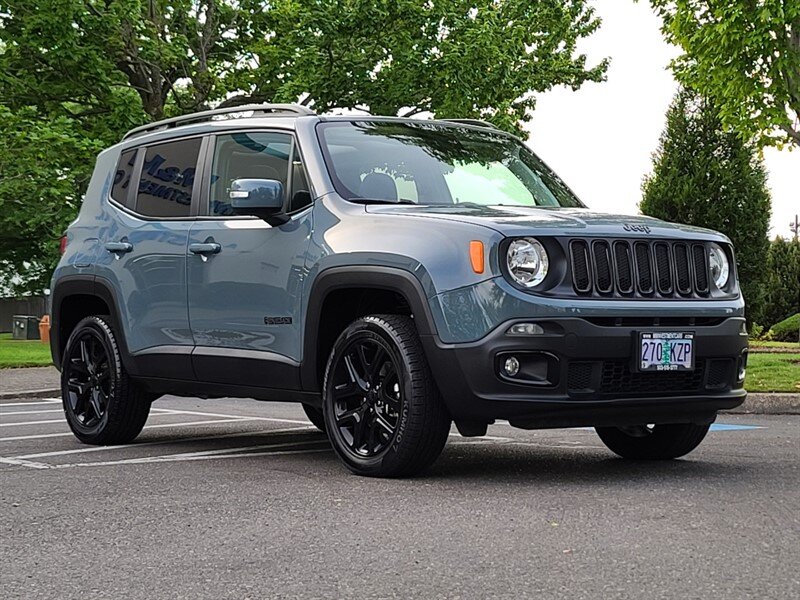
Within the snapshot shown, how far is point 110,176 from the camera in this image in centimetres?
906

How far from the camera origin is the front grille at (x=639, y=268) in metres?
6.31

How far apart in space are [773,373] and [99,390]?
29.0ft

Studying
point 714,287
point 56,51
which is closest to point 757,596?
point 714,287

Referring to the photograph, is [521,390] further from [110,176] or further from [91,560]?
[110,176]

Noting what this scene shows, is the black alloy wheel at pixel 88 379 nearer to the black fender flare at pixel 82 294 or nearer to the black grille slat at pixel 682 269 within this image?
the black fender flare at pixel 82 294

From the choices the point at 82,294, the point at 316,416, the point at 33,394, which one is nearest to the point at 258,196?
the point at 82,294

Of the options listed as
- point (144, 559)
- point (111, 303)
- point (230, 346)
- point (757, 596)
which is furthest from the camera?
point (111, 303)

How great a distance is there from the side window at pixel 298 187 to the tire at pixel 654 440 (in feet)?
7.08

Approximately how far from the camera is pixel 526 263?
6.24 metres

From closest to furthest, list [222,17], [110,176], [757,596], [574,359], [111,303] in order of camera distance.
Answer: [757,596], [574,359], [111,303], [110,176], [222,17]

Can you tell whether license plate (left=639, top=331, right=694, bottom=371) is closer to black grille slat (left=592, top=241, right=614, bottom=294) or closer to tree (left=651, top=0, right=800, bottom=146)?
black grille slat (left=592, top=241, right=614, bottom=294)

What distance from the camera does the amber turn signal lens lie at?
6195 mm

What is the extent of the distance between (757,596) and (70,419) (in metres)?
5.87

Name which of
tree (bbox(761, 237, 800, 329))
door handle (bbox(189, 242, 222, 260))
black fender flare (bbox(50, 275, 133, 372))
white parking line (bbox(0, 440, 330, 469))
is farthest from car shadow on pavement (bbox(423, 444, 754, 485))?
tree (bbox(761, 237, 800, 329))
